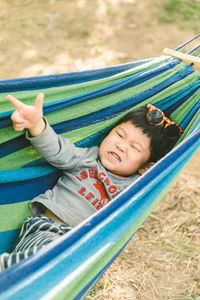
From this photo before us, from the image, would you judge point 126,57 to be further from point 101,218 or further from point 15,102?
point 101,218

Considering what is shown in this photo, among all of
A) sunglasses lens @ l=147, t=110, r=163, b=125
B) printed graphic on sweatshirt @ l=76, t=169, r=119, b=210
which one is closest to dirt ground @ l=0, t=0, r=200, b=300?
printed graphic on sweatshirt @ l=76, t=169, r=119, b=210

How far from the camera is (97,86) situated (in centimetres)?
148

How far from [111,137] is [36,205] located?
0.43 m

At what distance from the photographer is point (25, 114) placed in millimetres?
1161

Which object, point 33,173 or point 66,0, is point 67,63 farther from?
point 33,173

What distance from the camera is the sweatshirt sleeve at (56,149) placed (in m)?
1.26

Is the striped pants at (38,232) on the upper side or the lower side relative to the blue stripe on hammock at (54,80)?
lower

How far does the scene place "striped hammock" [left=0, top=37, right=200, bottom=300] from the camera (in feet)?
2.34

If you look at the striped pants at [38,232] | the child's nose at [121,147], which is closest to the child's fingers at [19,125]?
the striped pants at [38,232]

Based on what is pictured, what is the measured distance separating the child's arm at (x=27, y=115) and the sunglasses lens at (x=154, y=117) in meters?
0.53

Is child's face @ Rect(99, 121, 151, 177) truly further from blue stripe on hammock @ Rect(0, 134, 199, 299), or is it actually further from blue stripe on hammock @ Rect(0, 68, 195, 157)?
blue stripe on hammock @ Rect(0, 134, 199, 299)

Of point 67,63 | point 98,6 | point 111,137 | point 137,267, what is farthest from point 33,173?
point 98,6

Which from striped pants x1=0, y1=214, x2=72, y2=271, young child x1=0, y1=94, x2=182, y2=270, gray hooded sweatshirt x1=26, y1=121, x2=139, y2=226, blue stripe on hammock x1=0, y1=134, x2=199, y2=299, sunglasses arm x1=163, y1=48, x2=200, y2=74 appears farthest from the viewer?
sunglasses arm x1=163, y1=48, x2=200, y2=74

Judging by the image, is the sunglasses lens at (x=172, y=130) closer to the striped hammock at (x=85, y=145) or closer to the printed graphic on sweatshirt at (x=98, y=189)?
the striped hammock at (x=85, y=145)
